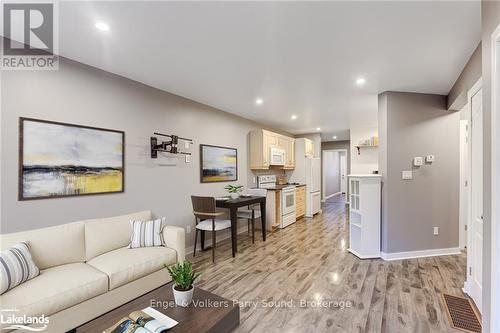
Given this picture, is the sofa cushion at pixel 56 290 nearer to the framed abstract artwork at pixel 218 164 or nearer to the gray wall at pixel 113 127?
the gray wall at pixel 113 127

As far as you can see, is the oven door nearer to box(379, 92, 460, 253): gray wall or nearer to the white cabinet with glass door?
the white cabinet with glass door

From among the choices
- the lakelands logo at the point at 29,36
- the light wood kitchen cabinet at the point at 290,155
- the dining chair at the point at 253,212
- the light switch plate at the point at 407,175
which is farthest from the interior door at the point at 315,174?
the lakelands logo at the point at 29,36

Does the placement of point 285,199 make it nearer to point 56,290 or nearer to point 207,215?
point 207,215

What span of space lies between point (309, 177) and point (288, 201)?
1.36m

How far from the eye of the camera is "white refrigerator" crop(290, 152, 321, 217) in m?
6.52

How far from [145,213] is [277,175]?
4.12 metres

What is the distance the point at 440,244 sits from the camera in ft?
11.7

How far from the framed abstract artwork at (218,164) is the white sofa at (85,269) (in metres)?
1.52

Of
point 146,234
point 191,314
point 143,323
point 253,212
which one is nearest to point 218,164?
point 253,212

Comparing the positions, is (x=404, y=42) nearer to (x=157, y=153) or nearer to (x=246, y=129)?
(x=157, y=153)

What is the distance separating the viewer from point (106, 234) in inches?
99.1

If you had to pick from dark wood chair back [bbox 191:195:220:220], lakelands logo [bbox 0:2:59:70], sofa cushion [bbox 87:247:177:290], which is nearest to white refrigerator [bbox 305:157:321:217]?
dark wood chair back [bbox 191:195:220:220]

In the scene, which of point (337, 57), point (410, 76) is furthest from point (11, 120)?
point (410, 76)

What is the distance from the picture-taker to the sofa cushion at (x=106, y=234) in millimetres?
2396
